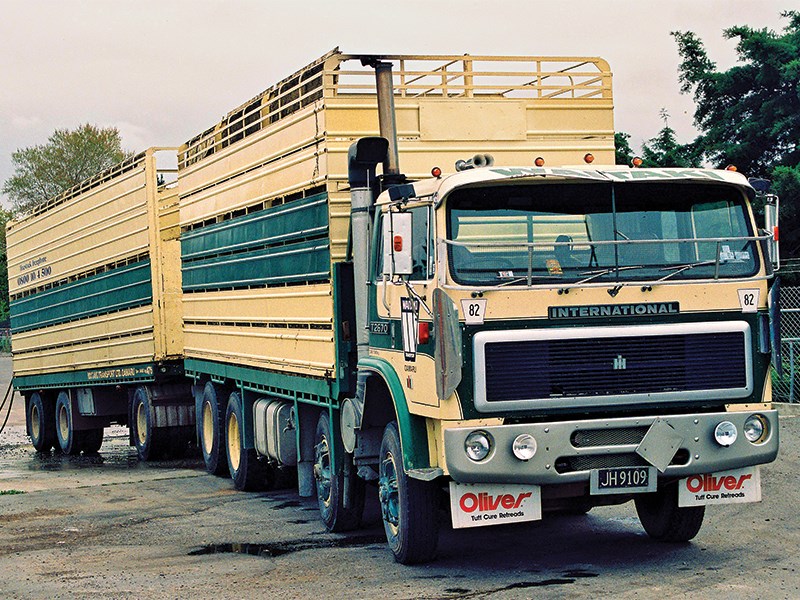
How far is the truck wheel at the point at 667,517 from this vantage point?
9820 mm

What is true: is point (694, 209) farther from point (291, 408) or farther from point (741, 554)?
point (291, 408)

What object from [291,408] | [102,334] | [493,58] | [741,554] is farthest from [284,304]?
[102,334]

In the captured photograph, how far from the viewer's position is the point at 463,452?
855 centimetres

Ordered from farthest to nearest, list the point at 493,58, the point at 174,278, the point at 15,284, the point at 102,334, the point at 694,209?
the point at 15,284 < the point at 102,334 < the point at 174,278 < the point at 493,58 < the point at 694,209

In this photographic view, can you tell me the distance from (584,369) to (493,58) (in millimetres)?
3926

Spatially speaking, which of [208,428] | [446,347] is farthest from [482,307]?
[208,428]

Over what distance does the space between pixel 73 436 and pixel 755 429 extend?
1469cm

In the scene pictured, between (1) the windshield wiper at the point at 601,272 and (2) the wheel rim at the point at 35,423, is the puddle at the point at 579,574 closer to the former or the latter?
(1) the windshield wiper at the point at 601,272

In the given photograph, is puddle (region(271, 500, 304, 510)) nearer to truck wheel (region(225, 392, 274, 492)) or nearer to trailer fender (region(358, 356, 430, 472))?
truck wheel (region(225, 392, 274, 492))

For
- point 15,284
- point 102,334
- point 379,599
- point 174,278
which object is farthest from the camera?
point 15,284

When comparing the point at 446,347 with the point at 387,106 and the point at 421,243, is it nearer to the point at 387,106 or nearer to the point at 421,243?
the point at 421,243

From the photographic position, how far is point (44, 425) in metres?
23.0

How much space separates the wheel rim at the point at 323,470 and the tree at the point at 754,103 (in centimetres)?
1643

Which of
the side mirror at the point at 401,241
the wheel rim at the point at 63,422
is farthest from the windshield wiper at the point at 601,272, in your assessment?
the wheel rim at the point at 63,422
